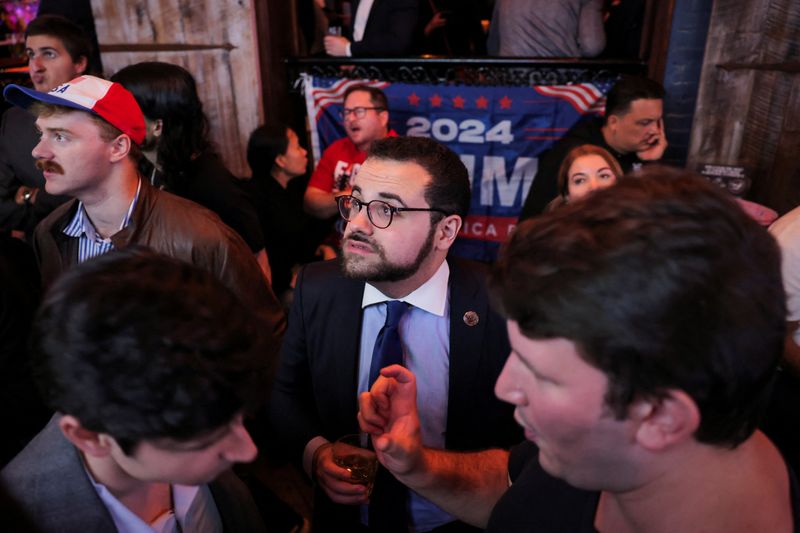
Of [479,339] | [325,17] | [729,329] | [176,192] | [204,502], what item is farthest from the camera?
[325,17]

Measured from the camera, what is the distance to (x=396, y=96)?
430 cm

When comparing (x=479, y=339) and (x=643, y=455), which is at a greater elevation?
(x=643, y=455)

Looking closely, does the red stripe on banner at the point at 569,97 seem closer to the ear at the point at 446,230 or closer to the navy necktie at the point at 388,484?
the ear at the point at 446,230

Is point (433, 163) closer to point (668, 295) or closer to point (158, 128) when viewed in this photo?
point (668, 295)

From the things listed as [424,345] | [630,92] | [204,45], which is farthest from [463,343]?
[204,45]

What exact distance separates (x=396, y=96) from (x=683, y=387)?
3817mm

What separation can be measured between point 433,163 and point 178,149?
1.48 meters

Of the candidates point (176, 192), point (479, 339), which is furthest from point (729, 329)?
point (176, 192)

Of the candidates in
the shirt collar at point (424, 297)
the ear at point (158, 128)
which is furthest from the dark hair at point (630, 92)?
the ear at point (158, 128)

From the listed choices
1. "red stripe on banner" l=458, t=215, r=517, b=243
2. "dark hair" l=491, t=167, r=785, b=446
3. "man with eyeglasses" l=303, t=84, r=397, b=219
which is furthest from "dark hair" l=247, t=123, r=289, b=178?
"dark hair" l=491, t=167, r=785, b=446

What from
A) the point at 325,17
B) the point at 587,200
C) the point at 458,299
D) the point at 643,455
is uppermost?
the point at 325,17

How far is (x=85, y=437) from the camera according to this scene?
92 cm

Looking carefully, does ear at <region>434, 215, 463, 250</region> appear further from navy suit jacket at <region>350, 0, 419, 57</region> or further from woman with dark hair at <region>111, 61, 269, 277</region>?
navy suit jacket at <region>350, 0, 419, 57</region>

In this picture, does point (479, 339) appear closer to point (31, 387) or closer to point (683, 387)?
point (683, 387)
